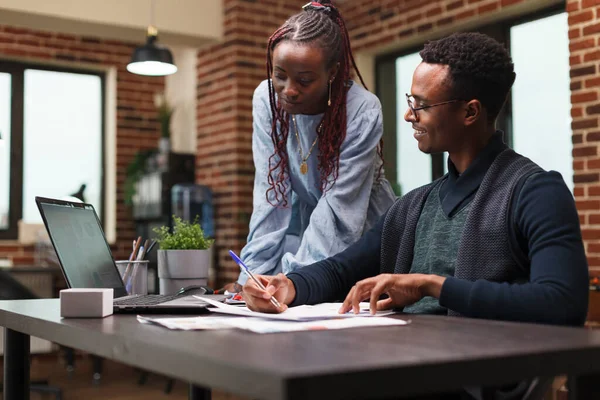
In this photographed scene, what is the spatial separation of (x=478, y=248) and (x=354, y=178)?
551 mm

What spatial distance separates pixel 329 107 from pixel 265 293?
78 cm

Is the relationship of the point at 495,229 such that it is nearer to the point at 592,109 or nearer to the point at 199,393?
the point at 199,393

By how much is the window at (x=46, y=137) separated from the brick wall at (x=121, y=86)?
0.61ft

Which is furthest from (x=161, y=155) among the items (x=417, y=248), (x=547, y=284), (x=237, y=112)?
(x=547, y=284)

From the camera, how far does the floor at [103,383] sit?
14.3 ft

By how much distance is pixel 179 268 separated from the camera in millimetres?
1815

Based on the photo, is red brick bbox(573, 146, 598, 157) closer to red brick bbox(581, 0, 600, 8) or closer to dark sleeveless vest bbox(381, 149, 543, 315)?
red brick bbox(581, 0, 600, 8)

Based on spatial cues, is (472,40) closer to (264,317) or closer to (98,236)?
(264,317)

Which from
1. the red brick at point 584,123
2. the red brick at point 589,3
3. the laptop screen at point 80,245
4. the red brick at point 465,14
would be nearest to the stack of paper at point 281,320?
the laptop screen at point 80,245

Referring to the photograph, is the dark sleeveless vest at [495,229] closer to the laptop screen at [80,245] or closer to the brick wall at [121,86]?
the laptop screen at [80,245]

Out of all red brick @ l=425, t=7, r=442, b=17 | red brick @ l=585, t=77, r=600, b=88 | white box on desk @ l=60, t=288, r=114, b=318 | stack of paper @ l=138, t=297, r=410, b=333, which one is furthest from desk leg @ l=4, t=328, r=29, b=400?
red brick @ l=425, t=7, r=442, b=17

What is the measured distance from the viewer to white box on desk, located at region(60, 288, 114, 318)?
1.21 meters

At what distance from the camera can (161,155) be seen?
5.77m

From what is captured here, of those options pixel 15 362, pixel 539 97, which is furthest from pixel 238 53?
pixel 15 362
